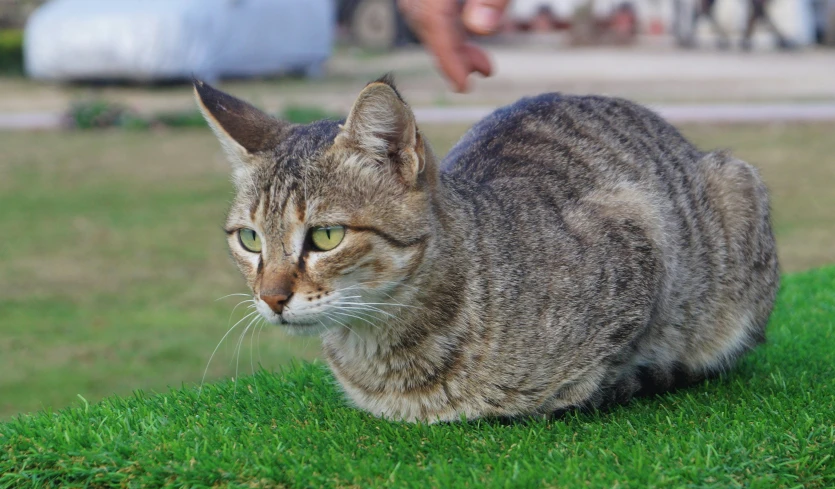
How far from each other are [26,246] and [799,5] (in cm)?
2112

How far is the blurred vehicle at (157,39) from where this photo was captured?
18.9 metres

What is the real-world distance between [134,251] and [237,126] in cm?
611

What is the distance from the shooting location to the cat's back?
4.01m

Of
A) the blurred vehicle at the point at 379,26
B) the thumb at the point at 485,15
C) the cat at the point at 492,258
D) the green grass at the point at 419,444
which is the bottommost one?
the blurred vehicle at the point at 379,26

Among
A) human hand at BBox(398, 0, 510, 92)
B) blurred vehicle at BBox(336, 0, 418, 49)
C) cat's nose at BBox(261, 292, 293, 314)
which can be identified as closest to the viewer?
cat's nose at BBox(261, 292, 293, 314)

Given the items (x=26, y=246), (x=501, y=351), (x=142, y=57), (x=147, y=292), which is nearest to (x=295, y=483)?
(x=501, y=351)

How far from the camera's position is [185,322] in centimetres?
763

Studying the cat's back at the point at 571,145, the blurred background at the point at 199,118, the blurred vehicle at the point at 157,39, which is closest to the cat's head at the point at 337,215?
the blurred background at the point at 199,118

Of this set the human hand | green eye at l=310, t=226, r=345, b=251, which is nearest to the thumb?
the human hand

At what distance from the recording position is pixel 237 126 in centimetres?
352

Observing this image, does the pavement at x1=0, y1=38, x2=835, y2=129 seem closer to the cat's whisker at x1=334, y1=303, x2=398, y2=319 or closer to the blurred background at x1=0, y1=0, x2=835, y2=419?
the blurred background at x1=0, y1=0, x2=835, y2=419

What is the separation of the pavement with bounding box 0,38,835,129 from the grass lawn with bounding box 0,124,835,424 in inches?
55.4

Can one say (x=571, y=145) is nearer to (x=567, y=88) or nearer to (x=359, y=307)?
(x=359, y=307)

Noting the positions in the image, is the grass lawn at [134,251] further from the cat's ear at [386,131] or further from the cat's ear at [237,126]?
the cat's ear at [386,131]
